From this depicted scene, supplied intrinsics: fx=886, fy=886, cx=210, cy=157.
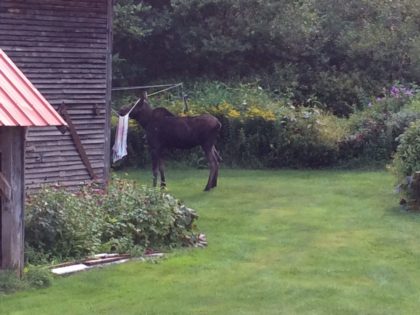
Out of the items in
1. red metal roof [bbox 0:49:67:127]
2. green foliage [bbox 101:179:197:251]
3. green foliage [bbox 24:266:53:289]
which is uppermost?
red metal roof [bbox 0:49:67:127]

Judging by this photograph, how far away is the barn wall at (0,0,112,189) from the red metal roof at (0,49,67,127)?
16.3 ft

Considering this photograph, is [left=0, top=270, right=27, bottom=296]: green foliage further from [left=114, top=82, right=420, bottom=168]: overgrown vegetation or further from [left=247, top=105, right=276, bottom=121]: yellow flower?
[left=247, top=105, right=276, bottom=121]: yellow flower

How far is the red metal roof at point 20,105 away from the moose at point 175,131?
26.5 feet

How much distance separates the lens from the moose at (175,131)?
18.0 meters

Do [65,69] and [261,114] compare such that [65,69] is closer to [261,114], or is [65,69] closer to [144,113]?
[144,113]

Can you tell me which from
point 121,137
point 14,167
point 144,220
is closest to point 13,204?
point 14,167

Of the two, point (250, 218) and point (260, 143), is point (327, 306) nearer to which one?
point (250, 218)

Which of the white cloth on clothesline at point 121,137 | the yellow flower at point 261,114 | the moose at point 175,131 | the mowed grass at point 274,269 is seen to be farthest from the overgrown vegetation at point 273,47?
the mowed grass at point 274,269

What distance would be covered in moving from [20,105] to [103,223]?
2823mm

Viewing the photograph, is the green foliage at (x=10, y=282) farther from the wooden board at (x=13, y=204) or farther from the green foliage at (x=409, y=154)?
the green foliage at (x=409, y=154)

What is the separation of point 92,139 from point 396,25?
49.9 feet

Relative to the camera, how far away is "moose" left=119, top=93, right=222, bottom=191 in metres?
18.0

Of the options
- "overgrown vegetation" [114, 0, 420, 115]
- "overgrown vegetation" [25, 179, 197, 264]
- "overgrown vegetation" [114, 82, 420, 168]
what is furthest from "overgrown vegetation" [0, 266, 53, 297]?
"overgrown vegetation" [114, 0, 420, 115]

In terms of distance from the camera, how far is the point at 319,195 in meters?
17.4
